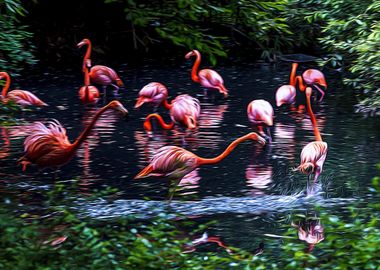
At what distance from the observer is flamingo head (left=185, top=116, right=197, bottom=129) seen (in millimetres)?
7484

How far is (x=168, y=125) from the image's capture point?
25.5 feet

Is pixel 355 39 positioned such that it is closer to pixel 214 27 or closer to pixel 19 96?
pixel 214 27

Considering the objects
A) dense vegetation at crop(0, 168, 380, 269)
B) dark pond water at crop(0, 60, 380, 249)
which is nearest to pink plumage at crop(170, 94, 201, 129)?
dark pond water at crop(0, 60, 380, 249)

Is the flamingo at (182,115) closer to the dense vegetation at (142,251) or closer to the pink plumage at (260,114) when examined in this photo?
the pink plumage at (260,114)

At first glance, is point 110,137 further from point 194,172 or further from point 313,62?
point 313,62

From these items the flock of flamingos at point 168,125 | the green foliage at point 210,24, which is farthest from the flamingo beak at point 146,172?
the green foliage at point 210,24

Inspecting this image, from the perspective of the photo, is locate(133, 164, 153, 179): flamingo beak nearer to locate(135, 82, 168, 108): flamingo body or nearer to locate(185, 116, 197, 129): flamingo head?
locate(185, 116, 197, 129): flamingo head

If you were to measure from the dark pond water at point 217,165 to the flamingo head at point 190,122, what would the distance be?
0.09 metres

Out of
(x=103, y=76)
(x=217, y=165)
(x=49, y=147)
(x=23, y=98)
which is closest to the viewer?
(x=49, y=147)

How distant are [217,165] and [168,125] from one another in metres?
1.36

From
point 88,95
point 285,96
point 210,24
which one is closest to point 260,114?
point 285,96

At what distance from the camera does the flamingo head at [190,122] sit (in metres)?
7.48

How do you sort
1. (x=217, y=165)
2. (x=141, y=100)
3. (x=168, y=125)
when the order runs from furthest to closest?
(x=141, y=100) < (x=168, y=125) < (x=217, y=165)

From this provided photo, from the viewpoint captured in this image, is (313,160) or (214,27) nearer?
(313,160)
